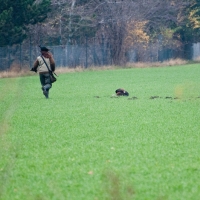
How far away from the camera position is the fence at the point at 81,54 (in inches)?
1746

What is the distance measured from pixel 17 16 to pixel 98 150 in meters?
35.1

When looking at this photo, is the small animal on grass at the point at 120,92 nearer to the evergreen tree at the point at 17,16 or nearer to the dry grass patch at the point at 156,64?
the evergreen tree at the point at 17,16

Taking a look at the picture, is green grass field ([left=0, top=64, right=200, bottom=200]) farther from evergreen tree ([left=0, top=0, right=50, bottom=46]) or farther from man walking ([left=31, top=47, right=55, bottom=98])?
evergreen tree ([left=0, top=0, right=50, bottom=46])

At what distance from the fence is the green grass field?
71.3 feet

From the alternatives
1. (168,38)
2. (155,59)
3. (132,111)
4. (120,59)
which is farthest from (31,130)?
(168,38)

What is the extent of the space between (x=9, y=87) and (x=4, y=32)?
133 feet

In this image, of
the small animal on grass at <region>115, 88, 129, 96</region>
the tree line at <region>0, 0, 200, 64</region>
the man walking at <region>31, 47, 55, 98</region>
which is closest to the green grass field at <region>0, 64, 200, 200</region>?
the man walking at <region>31, 47, 55, 98</region>

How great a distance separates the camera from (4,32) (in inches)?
1690

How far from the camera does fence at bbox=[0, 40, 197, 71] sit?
1746 inches

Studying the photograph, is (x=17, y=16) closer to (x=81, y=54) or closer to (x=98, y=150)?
(x=81, y=54)

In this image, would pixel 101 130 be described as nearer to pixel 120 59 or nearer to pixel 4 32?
pixel 4 32

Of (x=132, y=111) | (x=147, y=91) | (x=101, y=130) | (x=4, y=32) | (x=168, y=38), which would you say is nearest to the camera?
(x=101, y=130)

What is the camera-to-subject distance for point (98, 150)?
33.3 feet

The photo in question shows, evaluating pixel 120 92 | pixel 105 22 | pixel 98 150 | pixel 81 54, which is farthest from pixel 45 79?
pixel 105 22
